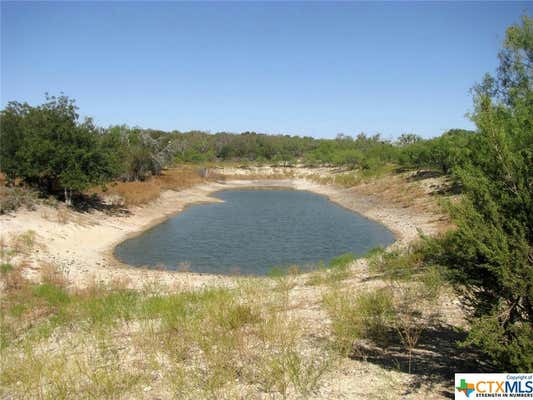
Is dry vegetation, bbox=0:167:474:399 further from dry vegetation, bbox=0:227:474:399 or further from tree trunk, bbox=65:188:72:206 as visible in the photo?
tree trunk, bbox=65:188:72:206

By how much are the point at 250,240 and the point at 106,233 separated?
11.1 meters

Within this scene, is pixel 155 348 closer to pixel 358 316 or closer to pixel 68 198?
pixel 358 316

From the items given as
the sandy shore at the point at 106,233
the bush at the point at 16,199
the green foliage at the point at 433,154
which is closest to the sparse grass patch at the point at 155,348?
the sandy shore at the point at 106,233

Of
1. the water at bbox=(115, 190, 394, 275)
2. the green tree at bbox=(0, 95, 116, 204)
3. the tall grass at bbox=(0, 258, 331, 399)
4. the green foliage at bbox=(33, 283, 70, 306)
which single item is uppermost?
the green tree at bbox=(0, 95, 116, 204)

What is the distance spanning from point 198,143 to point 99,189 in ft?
311

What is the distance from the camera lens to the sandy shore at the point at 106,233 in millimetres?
18250

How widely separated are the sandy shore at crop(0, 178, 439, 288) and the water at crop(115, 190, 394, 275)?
1.35m

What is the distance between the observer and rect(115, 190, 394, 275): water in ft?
77.3

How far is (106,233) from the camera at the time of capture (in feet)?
96.5

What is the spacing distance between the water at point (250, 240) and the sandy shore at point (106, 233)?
135 centimetres

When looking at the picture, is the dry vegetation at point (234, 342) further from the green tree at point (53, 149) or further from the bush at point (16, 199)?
the green tree at point (53, 149)

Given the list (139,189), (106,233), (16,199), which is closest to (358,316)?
(106,233)

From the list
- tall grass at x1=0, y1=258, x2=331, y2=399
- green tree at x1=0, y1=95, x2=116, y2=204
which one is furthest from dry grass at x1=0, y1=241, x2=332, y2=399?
green tree at x1=0, y1=95, x2=116, y2=204

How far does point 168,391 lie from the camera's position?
21.5 ft
